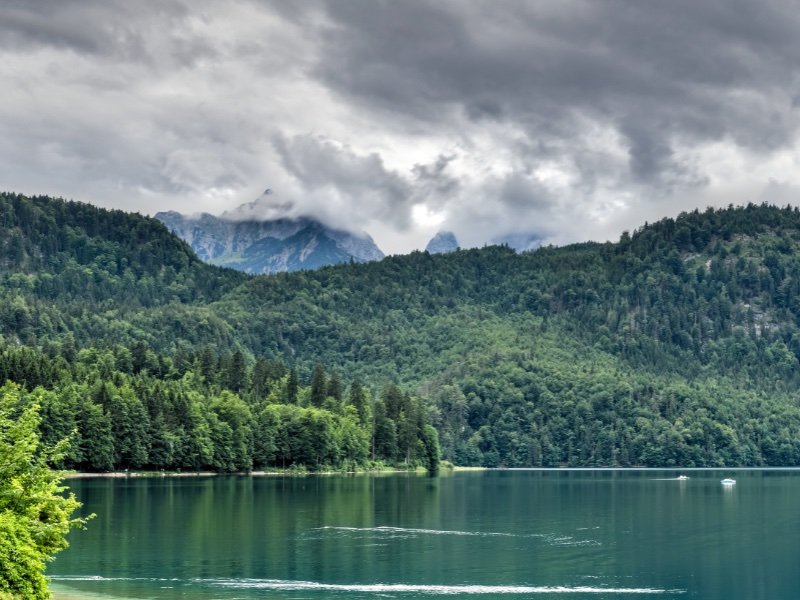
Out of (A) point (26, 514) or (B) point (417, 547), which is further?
(B) point (417, 547)

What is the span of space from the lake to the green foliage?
12.1m

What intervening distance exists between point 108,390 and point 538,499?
72.9 metres

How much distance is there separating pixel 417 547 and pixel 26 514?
1860 inches

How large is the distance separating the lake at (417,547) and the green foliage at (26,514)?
12117 millimetres

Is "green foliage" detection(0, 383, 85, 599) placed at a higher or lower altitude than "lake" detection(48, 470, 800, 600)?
higher

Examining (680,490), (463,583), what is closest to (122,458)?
(680,490)

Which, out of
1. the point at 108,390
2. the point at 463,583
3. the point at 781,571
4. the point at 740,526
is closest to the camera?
the point at 463,583

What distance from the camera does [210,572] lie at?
81.9m

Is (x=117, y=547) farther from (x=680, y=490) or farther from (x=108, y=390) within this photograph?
(x=680, y=490)

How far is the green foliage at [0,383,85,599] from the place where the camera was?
171ft

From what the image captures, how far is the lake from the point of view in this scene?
77812mm

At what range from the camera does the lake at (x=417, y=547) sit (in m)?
77.8

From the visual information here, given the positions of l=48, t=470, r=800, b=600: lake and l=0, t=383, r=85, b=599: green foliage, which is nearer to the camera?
l=0, t=383, r=85, b=599: green foliage

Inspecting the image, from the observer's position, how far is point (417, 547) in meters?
100
